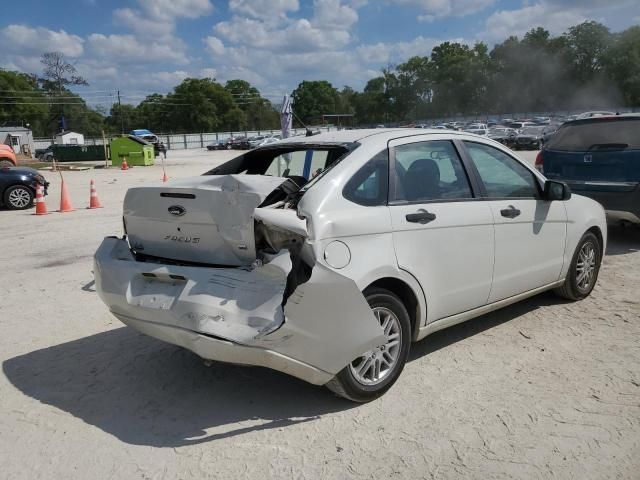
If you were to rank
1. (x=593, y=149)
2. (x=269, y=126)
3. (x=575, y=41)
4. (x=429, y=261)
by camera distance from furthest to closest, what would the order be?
(x=269, y=126), (x=575, y=41), (x=593, y=149), (x=429, y=261)

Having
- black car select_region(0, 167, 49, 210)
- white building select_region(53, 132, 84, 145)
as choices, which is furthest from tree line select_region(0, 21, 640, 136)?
black car select_region(0, 167, 49, 210)

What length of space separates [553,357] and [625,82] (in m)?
102

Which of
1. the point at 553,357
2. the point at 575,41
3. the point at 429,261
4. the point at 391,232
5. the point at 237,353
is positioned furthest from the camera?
the point at 575,41

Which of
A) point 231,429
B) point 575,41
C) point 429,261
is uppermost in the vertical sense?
point 575,41

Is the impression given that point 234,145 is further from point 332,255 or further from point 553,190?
point 332,255

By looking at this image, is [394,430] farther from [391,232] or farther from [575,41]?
[575,41]

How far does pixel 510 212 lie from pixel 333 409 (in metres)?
2.14

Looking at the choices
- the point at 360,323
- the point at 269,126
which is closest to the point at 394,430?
the point at 360,323

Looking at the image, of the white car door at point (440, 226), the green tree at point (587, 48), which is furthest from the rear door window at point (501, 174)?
the green tree at point (587, 48)

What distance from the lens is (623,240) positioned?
834cm

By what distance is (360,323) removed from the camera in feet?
10.6

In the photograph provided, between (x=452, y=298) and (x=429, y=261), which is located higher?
(x=429, y=261)

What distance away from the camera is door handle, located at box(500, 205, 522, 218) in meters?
4.39

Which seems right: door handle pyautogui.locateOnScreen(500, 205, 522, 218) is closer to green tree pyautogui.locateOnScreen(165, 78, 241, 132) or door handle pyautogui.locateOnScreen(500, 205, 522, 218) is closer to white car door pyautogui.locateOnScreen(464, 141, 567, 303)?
white car door pyautogui.locateOnScreen(464, 141, 567, 303)
